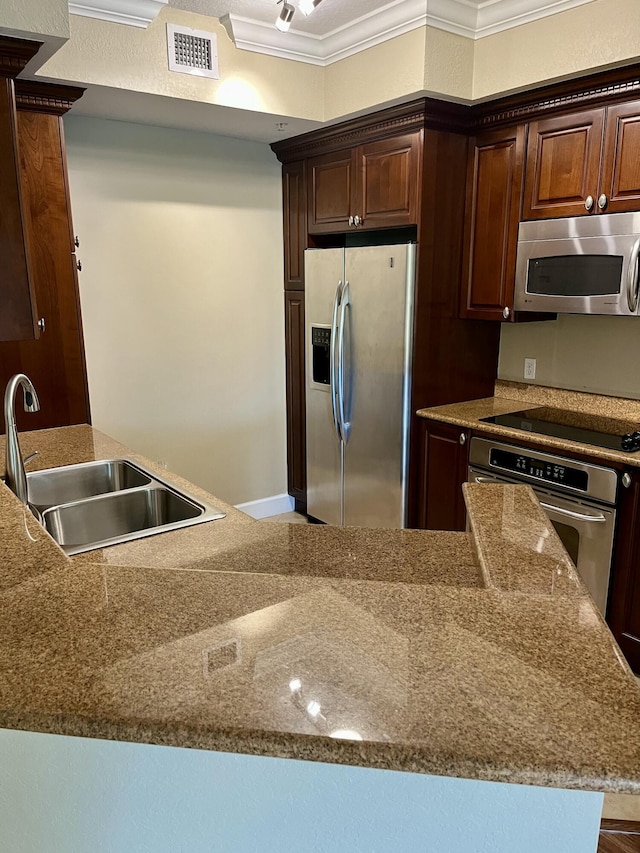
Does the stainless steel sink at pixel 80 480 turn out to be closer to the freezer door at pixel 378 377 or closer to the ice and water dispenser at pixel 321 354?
the freezer door at pixel 378 377

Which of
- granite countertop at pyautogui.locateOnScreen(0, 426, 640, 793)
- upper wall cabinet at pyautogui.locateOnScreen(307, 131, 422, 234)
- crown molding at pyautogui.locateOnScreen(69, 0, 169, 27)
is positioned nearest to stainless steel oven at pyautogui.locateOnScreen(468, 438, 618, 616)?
upper wall cabinet at pyautogui.locateOnScreen(307, 131, 422, 234)

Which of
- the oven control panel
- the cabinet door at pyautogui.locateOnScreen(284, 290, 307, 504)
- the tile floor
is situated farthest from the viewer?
the cabinet door at pyautogui.locateOnScreen(284, 290, 307, 504)

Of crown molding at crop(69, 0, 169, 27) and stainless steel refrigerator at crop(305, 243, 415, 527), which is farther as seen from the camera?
stainless steel refrigerator at crop(305, 243, 415, 527)

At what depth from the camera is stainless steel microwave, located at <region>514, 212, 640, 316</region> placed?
2.51m

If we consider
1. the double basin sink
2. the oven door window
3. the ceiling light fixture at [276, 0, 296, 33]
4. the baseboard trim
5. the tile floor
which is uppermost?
the ceiling light fixture at [276, 0, 296, 33]

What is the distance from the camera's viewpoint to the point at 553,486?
2.64m

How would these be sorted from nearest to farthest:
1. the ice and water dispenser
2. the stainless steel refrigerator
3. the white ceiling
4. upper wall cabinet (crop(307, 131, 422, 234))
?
the white ceiling, upper wall cabinet (crop(307, 131, 422, 234)), the stainless steel refrigerator, the ice and water dispenser

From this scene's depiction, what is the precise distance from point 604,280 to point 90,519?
217 cm

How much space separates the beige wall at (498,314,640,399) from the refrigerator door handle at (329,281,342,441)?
91cm

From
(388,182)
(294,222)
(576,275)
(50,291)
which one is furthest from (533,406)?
(50,291)

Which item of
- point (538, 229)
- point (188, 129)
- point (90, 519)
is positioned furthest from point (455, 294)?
point (90, 519)

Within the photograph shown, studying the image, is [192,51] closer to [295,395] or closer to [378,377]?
[378,377]

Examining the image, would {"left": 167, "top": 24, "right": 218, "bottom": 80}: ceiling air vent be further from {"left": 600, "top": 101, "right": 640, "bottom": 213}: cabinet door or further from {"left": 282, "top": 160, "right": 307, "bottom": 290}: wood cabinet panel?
{"left": 600, "top": 101, "right": 640, "bottom": 213}: cabinet door

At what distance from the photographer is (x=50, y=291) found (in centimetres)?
279
